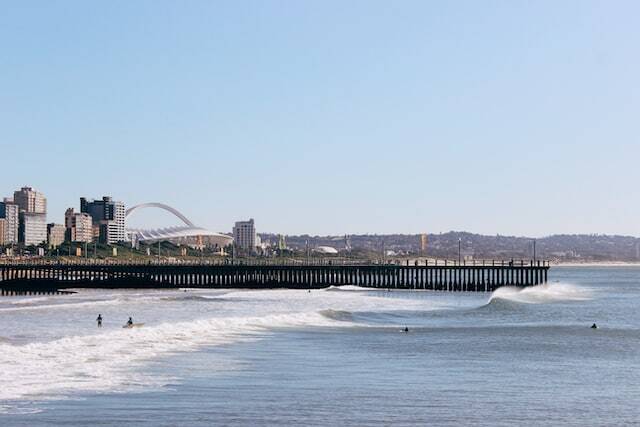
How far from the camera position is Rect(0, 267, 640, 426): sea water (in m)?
25.3

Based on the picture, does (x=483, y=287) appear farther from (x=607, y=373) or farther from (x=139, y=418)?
A: (x=139, y=418)

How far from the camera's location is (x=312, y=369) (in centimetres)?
3366

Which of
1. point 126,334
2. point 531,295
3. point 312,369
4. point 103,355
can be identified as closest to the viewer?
point 312,369

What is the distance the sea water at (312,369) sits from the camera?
25297 millimetres

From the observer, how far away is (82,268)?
11494 centimetres

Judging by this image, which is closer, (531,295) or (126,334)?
(126,334)

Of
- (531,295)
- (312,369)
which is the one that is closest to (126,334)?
(312,369)

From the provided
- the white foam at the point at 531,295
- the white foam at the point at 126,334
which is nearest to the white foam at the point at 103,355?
the white foam at the point at 126,334

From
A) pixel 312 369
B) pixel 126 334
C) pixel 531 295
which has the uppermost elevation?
pixel 531 295

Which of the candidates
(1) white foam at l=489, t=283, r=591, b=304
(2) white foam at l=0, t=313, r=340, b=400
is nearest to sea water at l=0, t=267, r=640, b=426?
(2) white foam at l=0, t=313, r=340, b=400

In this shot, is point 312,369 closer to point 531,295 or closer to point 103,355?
point 103,355

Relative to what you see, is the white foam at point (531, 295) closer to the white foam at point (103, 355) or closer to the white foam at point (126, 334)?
the white foam at point (126, 334)

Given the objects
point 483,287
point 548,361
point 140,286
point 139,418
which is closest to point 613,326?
point 548,361

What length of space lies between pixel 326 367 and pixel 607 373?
9266mm
